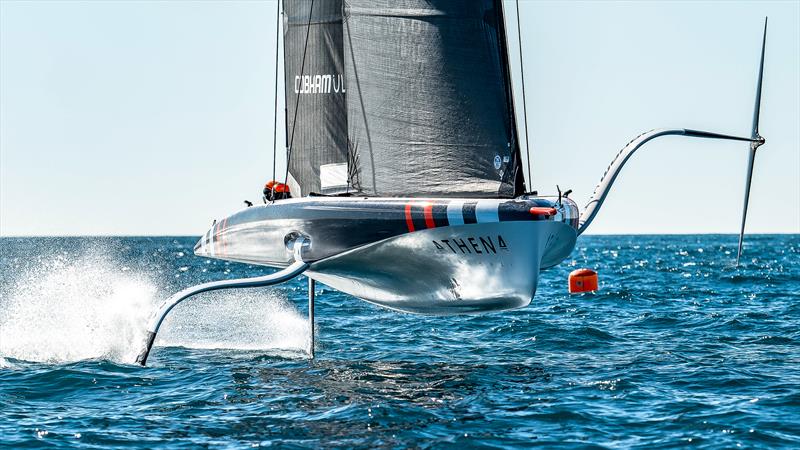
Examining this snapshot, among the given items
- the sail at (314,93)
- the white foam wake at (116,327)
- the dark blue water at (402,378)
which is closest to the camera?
the dark blue water at (402,378)

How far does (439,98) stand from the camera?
1420 centimetres

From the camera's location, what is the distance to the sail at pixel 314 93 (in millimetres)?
17469

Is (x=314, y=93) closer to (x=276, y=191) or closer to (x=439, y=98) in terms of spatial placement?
(x=276, y=191)

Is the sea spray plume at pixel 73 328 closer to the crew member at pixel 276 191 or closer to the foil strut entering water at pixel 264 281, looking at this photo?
the foil strut entering water at pixel 264 281

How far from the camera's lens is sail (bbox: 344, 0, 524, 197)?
14.0 m

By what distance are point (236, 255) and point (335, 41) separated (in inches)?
157

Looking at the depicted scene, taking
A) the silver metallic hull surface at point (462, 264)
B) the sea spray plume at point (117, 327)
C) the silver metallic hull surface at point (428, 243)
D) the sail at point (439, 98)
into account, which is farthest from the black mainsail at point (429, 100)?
the sea spray plume at point (117, 327)

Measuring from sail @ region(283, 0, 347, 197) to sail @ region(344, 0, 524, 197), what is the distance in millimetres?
2465

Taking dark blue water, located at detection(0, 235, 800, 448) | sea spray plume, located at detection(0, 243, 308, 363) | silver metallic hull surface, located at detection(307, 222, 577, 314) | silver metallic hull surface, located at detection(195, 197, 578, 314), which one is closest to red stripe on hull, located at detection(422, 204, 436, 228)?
silver metallic hull surface, located at detection(195, 197, 578, 314)

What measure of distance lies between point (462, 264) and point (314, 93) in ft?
16.8

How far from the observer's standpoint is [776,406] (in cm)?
1208

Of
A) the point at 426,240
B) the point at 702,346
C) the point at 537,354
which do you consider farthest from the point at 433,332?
the point at 426,240

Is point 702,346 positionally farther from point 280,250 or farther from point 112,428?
point 112,428

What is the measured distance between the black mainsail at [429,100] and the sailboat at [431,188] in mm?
15
